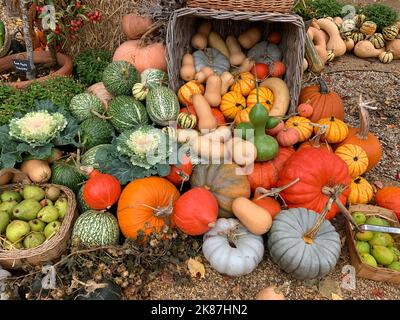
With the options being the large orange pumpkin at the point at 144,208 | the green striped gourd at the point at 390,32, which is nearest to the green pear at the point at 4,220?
the large orange pumpkin at the point at 144,208

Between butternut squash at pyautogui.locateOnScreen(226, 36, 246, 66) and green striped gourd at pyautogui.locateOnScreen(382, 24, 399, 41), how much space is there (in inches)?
124

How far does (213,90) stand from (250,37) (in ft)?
2.97

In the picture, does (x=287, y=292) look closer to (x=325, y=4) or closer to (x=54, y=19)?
(x=54, y=19)

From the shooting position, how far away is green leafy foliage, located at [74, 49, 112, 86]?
13.1 feet

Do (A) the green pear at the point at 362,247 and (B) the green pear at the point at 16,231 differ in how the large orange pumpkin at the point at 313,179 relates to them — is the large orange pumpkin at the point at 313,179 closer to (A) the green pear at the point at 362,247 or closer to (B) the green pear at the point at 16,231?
(A) the green pear at the point at 362,247

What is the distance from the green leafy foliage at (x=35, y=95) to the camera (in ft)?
10.5

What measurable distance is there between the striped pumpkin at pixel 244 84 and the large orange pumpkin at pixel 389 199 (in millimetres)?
1515

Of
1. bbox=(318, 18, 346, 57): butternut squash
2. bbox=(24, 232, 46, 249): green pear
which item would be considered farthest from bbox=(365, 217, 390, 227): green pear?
bbox=(318, 18, 346, 57): butternut squash

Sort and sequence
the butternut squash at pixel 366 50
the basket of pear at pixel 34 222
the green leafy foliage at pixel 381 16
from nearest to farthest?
the basket of pear at pixel 34 222, the butternut squash at pixel 366 50, the green leafy foliage at pixel 381 16

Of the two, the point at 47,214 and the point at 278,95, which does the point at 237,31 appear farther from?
the point at 47,214

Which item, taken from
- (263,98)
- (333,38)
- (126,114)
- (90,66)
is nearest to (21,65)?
(90,66)

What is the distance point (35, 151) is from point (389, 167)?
3305 millimetres
